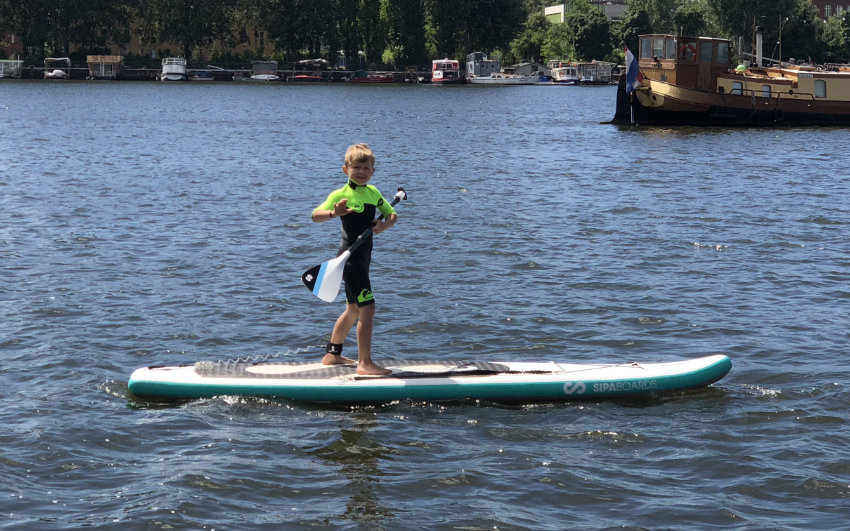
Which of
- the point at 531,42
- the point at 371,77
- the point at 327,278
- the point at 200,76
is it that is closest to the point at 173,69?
the point at 200,76

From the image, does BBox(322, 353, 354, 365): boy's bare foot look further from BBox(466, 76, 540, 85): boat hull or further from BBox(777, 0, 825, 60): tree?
BBox(466, 76, 540, 85): boat hull

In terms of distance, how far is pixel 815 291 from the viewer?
1552 cm

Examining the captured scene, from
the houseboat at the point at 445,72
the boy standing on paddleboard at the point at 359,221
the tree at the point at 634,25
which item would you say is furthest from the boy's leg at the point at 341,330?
the tree at the point at 634,25

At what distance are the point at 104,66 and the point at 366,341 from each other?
12277 centimetres

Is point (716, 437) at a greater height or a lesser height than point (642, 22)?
lesser

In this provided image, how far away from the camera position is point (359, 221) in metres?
9.83

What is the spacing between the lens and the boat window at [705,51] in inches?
2070

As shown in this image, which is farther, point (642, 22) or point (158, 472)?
point (642, 22)

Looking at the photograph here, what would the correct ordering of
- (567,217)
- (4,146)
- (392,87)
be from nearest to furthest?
(567,217) → (4,146) → (392,87)

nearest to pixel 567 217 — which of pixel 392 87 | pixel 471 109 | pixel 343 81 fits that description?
pixel 471 109

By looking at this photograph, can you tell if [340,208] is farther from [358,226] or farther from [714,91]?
[714,91]

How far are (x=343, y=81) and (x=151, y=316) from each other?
117222 mm

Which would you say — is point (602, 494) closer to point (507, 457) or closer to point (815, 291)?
point (507, 457)

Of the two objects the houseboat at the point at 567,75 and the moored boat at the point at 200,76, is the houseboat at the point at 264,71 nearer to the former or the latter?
the moored boat at the point at 200,76
